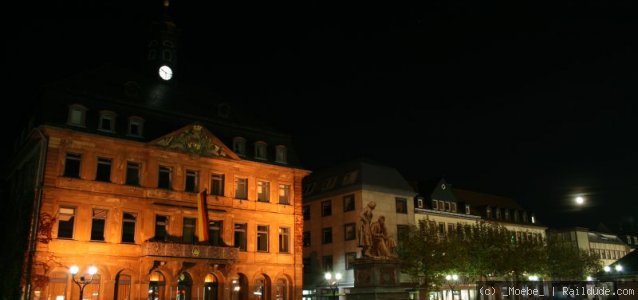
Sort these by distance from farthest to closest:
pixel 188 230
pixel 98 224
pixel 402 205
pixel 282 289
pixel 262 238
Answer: pixel 402 205, pixel 282 289, pixel 262 238, pixel 188 230, pixel 98 224

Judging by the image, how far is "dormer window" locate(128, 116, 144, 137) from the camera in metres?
44.1

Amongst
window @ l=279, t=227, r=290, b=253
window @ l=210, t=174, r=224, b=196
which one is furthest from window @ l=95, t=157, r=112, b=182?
window @ l=279, t=227, r=290, b=253

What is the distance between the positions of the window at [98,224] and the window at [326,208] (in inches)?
1194

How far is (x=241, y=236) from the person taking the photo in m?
48.2

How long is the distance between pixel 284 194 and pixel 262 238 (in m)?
4.78

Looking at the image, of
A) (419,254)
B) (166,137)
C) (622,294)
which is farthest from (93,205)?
(622,294)

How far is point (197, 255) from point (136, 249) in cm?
440

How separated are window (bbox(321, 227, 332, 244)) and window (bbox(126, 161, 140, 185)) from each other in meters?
27.7

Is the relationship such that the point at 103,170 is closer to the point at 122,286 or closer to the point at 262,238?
the point at 122,286

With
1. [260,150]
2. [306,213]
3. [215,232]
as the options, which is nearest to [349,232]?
[306,213]

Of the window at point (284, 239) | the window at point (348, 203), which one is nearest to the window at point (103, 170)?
the window at point (284, 239)

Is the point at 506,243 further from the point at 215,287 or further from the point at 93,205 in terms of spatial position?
the point at 93,205

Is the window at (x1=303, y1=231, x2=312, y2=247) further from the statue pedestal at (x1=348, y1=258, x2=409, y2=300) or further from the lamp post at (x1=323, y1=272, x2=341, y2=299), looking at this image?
the statue pedestal at (x1=348, y1=258, x2=409, y2=300)

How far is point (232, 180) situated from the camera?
4841cm
